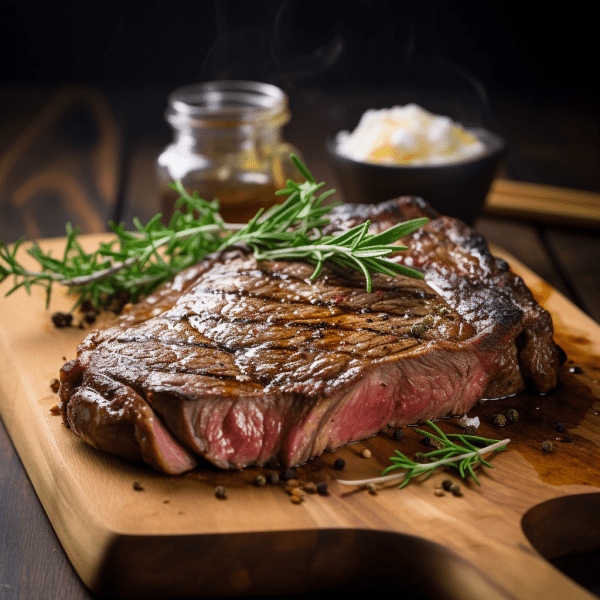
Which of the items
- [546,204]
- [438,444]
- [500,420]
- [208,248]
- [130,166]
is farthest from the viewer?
[130,166]

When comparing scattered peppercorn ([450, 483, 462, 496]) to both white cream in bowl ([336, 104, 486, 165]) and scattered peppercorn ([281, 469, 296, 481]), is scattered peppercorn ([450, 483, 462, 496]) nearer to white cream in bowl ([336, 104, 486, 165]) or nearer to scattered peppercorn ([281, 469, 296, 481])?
scattered peppercorn ([281, 469, 296, 481])

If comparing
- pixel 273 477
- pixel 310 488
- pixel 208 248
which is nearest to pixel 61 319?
pixel 208 248

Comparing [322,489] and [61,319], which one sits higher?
[322,489]

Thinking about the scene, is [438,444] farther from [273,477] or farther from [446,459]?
[273,477]

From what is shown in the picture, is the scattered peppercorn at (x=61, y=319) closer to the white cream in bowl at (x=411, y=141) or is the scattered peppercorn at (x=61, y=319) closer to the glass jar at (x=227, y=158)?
the glass jar at (x=227, y=158)

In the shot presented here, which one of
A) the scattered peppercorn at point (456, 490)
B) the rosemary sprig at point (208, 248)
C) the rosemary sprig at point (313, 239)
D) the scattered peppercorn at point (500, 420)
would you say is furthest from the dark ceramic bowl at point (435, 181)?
the scattered peppercorn at point (456, 490)

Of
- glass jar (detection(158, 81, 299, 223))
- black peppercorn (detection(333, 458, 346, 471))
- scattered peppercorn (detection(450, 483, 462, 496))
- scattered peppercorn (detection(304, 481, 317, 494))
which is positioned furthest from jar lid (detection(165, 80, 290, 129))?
scattered peppercorn (detection(450, 483, 462, 496))

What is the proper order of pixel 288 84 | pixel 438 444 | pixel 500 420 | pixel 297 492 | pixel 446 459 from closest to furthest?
pixel 297 492 < pixel 446 459 < pixel 438 444 < pixel 500 420 < pixel 288 84
